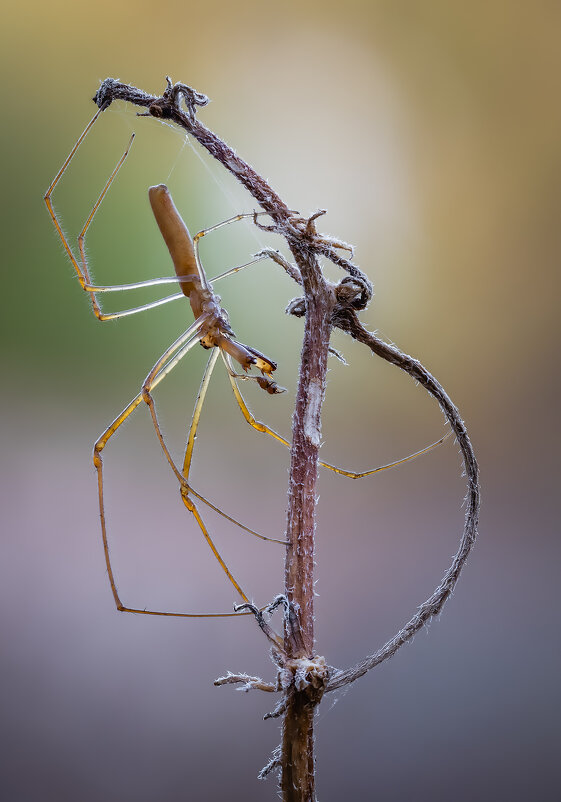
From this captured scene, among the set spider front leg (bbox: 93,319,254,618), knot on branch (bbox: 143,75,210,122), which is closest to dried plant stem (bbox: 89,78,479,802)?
knot on branch (bbox: 143,75,210,122)

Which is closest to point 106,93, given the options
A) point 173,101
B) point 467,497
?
point 173,101

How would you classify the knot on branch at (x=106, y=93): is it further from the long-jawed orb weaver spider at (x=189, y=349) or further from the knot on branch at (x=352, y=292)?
the knot on branch at (x=352, y=292)

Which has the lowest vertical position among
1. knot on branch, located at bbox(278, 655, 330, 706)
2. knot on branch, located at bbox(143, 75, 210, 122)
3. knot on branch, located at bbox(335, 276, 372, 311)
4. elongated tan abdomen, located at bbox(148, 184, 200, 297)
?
knot on branch, located at bbox(278, 655, 330, 706)

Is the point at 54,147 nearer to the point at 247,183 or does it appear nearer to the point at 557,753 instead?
the point at 247,183

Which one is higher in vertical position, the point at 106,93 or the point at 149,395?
the point at 106,93

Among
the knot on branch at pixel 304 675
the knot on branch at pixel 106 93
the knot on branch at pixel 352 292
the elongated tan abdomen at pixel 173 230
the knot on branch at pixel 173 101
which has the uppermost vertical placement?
the knot on branch at pixel 106 93

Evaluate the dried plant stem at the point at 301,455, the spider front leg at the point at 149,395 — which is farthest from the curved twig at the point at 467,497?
the spider front leg at the point at 149,395

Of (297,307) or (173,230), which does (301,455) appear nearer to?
(297,307)

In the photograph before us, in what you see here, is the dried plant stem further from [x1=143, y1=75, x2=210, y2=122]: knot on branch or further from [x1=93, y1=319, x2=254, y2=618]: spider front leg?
[x1=93, y1=319, x2=254, y2=618]: spider front leg
